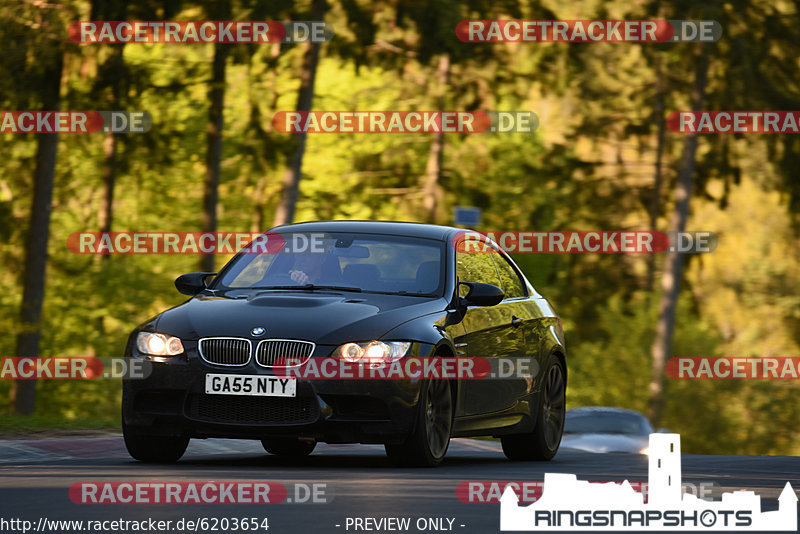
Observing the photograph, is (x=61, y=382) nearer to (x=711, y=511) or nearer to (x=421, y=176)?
(x=421, y=176)

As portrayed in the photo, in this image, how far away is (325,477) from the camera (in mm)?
10016

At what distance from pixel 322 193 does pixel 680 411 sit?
50.9 feet

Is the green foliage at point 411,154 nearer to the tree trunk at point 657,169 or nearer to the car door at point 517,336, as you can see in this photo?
the tree trunk at point 657,169

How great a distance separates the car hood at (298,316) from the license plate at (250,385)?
0.27m

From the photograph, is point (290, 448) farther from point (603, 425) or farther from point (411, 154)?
point (411, 154)

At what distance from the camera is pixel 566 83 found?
116 feet

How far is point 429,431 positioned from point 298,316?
1.18 meters

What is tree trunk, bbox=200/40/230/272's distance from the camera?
91.0 feet

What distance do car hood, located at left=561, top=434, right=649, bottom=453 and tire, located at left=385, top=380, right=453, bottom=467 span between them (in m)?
6.62

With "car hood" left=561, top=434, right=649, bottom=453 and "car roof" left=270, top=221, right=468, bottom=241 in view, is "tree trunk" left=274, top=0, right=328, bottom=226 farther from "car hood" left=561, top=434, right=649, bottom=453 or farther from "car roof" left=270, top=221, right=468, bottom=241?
"car roof" left=270, top=221, right=468, bottom=241

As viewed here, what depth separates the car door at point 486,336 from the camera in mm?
11711

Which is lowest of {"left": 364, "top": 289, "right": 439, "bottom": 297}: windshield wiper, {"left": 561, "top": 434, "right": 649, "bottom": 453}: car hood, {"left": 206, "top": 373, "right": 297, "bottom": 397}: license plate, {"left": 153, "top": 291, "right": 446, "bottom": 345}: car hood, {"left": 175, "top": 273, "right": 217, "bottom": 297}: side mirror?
{"left": 561, "top": 434, "right": 649, "bottom": 453}: car hood

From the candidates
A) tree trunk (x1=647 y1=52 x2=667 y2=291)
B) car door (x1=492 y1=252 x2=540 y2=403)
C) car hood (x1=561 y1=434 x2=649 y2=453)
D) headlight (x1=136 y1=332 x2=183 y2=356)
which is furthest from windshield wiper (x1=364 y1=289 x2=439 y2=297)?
tree trunk (x1=647 y1=52 x2=667 y2=291)

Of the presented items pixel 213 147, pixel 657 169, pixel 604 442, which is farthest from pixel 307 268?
pixel 657 169
